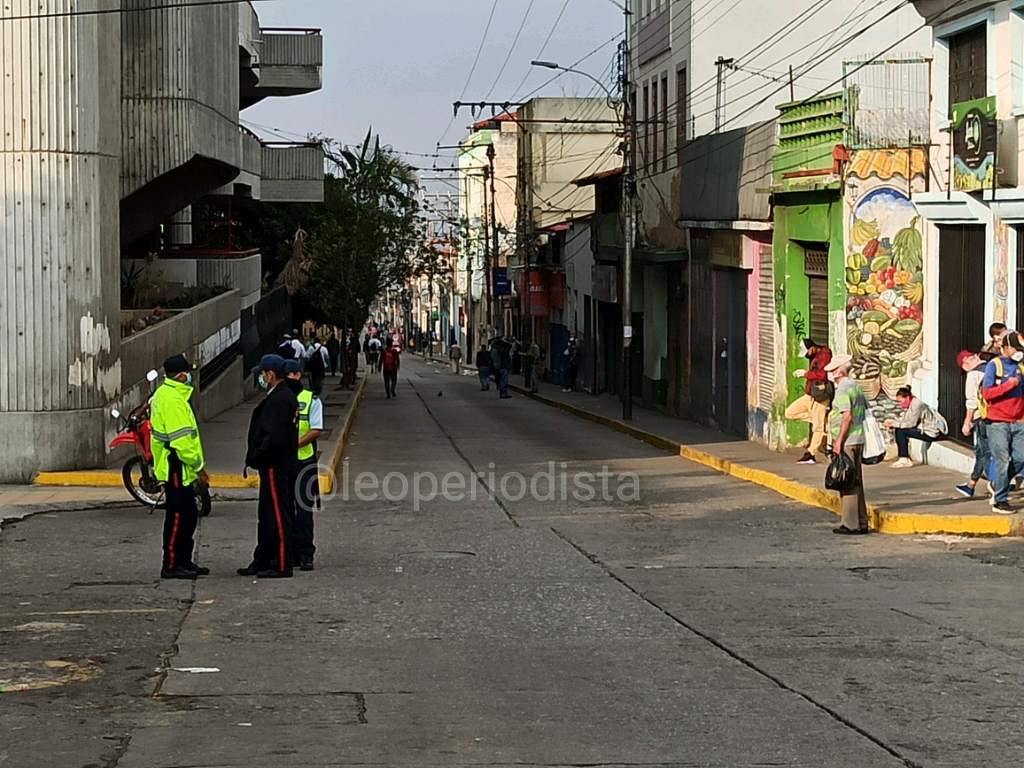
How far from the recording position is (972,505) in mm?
17812

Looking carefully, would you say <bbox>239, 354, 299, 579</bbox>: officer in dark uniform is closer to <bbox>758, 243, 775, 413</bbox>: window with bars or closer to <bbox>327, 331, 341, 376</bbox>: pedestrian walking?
<bbox>758, 243, 775, 413</bbox>: window with bars

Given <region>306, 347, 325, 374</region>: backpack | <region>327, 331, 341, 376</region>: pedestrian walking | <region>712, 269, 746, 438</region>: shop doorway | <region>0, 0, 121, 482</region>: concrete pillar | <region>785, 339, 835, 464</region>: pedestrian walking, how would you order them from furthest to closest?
<region>327, 331, 341, 376</region>: pedestrian walking → <region>306, 347, 325, 374</region>: backpack → <region>712, 269, 746, 438</region>: shop doorway → <region>785, 339, 835, 464</region>: pedestrian walking → <region>0, 0, 121, 482</region>: concrete pillar

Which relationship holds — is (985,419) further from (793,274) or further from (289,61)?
(289,61)

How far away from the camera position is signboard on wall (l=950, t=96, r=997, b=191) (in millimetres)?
20203

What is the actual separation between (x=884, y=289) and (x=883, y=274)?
0.71 ft

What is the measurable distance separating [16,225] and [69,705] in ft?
42.5

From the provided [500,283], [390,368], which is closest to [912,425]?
[390,368]

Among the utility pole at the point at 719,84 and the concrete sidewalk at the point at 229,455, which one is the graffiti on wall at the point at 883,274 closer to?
the concrete sidewalk at the point at 229,455

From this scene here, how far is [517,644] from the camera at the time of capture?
10539 mm

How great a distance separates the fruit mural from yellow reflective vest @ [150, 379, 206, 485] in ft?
41.6

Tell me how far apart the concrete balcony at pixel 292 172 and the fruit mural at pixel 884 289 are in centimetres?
2762

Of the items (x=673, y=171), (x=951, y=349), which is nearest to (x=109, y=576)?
(x=951, y=349)

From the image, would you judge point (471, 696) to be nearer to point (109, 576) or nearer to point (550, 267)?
point (109, 576)

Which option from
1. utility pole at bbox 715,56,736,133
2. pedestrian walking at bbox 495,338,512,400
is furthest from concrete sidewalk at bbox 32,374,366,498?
utility pole at bbox 715,56,736,133
